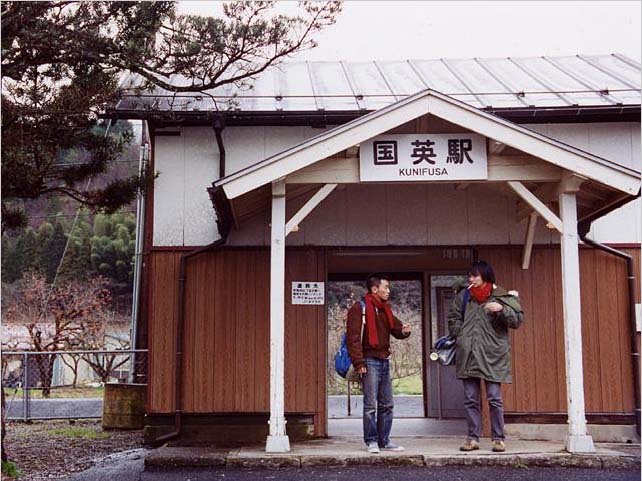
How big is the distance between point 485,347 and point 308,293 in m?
2.44

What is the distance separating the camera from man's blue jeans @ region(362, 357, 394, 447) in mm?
7016

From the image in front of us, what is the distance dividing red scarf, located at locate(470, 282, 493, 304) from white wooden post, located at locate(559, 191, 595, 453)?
0.85 m

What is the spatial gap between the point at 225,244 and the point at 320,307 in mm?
1401

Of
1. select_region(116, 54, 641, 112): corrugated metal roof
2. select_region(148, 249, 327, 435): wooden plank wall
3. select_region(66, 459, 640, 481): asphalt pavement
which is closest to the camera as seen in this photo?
select_region(66, 459, 640, 481): asphalt pavement

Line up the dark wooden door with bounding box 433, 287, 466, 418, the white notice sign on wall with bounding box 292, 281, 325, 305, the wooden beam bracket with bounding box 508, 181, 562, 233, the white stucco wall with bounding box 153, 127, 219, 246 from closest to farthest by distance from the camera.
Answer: the wooden beam bracket with bounding box 508, 181, 562, 233
the white notice sign on wall with bounding box 292, 281, 325, 305
the white stucco wall with bounding box 153, 127, 219, 246
the dark wooden door with bounding box 433, 287, 466, 418

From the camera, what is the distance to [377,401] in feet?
23.6

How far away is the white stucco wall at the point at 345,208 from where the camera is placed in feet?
28.5

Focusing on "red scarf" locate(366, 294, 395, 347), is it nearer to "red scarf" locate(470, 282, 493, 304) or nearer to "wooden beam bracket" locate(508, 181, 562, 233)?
"red scarf" locate(470, 282, 493, 304)

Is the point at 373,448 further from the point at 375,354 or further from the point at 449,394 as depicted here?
the point at 449,394

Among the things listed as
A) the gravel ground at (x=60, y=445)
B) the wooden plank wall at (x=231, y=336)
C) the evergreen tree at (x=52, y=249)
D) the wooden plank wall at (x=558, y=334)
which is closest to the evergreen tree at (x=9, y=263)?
the evergreen tree at (x=52, y=249)

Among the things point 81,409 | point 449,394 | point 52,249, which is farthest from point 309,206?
point 52,249

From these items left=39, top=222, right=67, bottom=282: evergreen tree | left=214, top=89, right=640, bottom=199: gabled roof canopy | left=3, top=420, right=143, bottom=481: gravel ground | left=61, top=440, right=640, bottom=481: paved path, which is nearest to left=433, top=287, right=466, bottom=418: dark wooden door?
left=61, top=440, right=640, bottom=481: paved path

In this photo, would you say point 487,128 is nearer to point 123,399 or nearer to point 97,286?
point 123,399

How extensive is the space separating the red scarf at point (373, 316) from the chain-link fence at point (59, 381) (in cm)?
454
